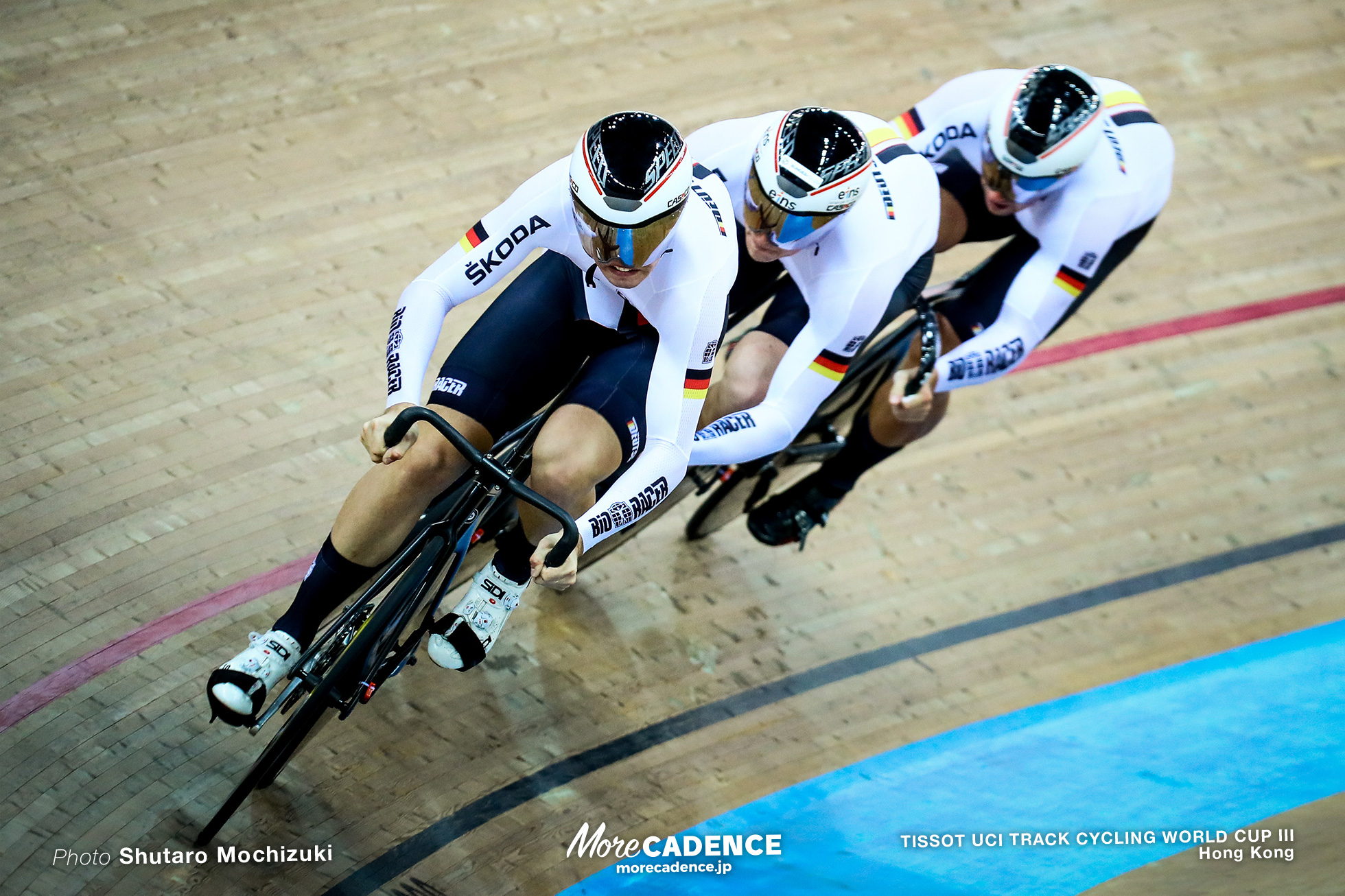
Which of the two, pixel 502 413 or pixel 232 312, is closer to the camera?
pixel 502 413

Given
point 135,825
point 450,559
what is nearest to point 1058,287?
point 450,559

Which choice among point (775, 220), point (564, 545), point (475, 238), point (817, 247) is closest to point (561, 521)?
point (564, 545)

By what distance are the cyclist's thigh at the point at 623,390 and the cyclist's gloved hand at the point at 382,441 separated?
17.6 inches

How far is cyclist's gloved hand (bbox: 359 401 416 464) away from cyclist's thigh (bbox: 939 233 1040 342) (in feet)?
6.19

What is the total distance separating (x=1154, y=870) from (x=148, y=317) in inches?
144

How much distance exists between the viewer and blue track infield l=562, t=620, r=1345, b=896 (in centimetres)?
337

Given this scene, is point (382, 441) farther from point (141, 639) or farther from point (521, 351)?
point (141, 639)

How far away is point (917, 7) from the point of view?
19.5ft

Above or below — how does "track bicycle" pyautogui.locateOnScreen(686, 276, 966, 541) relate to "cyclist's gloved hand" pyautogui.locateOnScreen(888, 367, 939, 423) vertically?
below

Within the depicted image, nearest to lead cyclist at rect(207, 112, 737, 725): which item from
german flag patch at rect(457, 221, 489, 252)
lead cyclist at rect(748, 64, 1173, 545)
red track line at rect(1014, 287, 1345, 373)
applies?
german flag patch at rect(457, 221, 489, 252)

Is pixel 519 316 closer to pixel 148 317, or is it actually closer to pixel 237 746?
pixel 237 746

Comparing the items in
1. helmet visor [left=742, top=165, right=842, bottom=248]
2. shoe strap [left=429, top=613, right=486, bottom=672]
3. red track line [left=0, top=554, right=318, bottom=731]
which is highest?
helmet visor [left=742, top=165, right=842, bottom=248]

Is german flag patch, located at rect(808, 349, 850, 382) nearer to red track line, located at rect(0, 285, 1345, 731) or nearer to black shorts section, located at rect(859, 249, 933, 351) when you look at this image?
black shorts section, located at rect(859, 249, 933, 351)

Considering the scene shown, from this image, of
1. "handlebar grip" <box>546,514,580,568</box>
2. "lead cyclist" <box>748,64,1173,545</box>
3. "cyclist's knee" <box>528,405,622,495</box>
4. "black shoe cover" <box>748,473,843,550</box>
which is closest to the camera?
"handlebar grip" <box>546,514,580,568</box>
